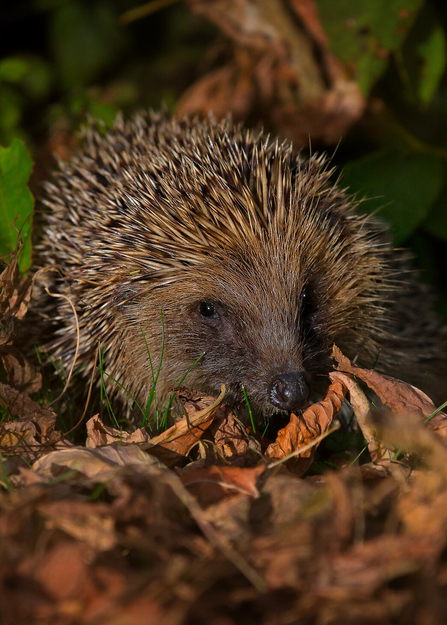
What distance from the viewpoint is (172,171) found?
227 cm

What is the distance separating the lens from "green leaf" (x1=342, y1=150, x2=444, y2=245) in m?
2.97

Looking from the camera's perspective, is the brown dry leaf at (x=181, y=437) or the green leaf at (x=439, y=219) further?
the green leaf at (x=439, y=219)

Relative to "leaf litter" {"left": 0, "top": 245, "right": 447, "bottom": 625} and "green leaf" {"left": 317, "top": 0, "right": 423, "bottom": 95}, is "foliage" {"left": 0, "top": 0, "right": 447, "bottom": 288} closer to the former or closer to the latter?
"green leaf" {"left": 317, "top": 0, "right": 423, "bottom": 95}

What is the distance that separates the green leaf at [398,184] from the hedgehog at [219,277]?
548 millimetres

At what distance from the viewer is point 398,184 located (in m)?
3.05

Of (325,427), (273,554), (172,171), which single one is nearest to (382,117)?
(172,171)

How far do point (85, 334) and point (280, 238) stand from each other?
0.78 metres

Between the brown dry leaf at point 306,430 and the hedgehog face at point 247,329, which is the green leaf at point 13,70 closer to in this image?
the hedgehog face at point 247,329

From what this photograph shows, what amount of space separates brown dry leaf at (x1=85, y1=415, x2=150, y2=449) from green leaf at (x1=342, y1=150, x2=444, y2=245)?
1577 millimetres

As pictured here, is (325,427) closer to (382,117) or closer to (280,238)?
(280,238)

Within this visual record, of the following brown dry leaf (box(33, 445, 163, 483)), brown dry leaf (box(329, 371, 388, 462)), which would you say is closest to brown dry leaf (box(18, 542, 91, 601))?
brown dry leaf (box(33, 445, 163, 483))

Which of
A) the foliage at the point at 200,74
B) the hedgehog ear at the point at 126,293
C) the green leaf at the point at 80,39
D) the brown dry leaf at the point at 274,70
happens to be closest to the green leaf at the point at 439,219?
the foliage at the point at 200,74

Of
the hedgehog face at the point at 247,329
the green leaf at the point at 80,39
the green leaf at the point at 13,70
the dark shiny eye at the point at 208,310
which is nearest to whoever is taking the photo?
the hedgehog face at the point at 247,329

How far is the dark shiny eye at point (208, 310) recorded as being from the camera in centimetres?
219
